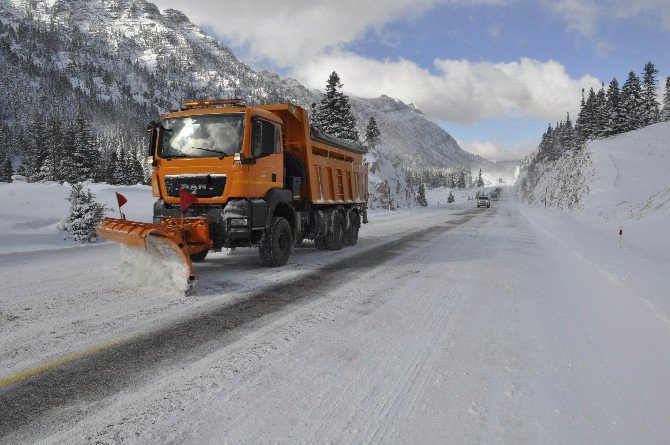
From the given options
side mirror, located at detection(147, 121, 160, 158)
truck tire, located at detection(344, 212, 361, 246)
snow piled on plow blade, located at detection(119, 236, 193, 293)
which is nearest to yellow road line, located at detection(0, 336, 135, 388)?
snow piled on plow blade, located at detection(119, 236, 193, 293)

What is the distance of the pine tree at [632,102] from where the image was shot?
205ft

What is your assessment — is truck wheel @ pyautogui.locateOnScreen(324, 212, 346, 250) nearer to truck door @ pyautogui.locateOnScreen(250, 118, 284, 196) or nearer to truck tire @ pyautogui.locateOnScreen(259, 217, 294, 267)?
truck tire @ pyautogui.locateOnScreen(259, 217, 294, 267)

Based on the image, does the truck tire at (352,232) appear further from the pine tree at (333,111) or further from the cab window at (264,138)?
the pine tree at (333,111)

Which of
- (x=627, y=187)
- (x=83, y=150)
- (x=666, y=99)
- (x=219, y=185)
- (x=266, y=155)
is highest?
(x=666, y=99)

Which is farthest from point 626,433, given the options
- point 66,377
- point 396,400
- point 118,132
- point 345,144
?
point 118,132

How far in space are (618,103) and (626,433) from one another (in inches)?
2931

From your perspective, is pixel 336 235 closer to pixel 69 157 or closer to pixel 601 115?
pixel 69 157

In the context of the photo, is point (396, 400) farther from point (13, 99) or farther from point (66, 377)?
point (13, 99)

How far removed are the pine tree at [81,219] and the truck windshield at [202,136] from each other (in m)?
5.95

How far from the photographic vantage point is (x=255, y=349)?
411cm

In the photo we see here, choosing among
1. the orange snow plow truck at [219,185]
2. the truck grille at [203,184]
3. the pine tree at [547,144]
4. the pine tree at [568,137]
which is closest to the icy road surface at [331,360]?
the orange snow plow truck at [219,185]

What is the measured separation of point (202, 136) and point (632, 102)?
74441 mm

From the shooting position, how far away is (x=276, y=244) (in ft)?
27.3

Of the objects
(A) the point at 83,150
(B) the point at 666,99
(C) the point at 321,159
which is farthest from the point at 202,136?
(B) the point at 666,99
